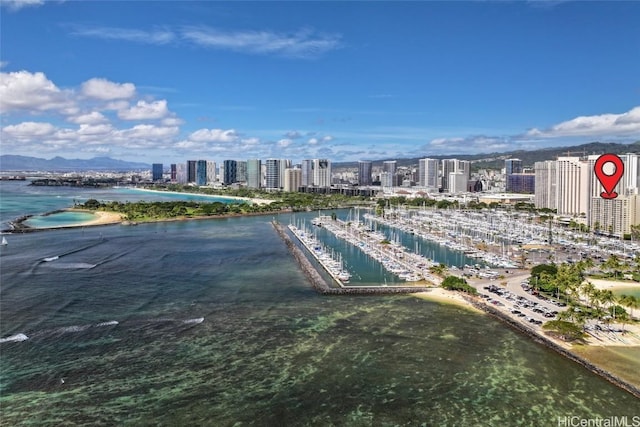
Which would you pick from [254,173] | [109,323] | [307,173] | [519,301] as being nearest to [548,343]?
[519,301]

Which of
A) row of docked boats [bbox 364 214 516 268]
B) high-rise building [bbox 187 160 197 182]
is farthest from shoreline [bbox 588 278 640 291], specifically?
high-rise building [bbox 187 160 197 182]

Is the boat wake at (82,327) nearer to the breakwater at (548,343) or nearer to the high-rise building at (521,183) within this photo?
the breakwater at (548,343)

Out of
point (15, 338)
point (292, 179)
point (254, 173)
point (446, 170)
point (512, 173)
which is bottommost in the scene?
point (15, 338)

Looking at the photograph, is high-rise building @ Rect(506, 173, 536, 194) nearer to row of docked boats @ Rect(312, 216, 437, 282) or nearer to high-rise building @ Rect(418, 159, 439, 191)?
high-rise building @ Rect(418, 159, 439, 191)

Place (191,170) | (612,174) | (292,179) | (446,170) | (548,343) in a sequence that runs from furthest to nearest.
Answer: (191,170) < (446,170) < (292,179) < (612,174) < (548,343)

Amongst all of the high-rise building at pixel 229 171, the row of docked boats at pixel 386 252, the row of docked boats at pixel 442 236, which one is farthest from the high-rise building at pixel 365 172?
the row of docked boats at pixel 386 252

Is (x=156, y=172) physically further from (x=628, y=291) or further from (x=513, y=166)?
(x=628, y=291)

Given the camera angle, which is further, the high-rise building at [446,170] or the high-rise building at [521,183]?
the high-rise building at [446,170]
